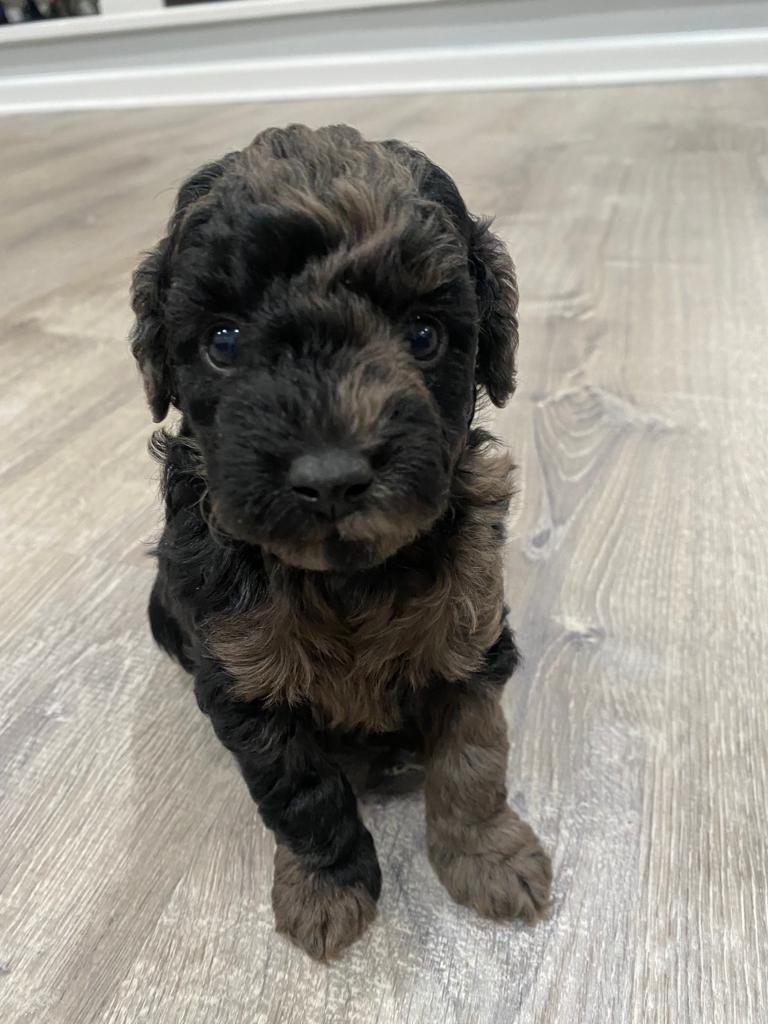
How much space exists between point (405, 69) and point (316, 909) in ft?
21.1

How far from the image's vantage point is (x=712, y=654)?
1759mm

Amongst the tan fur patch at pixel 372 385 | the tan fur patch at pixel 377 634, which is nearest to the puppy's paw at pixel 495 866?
the tan fur patch at pixel 377 634

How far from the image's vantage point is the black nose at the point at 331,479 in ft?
3.11

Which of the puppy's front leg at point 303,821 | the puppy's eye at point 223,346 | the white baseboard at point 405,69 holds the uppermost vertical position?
the puppy's eye at point 223,346

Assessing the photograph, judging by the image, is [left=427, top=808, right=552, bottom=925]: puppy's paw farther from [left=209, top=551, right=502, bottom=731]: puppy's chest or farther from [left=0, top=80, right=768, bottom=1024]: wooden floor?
[left=209, top=551, right=502, bottom=731]: puppy's chest

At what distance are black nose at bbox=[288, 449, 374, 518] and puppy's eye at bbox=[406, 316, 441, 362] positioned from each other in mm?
236

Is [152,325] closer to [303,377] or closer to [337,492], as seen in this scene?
[303,377]

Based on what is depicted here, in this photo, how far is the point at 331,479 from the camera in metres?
0.95

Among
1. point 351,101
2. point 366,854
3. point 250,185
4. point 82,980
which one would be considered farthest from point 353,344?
point 351,101

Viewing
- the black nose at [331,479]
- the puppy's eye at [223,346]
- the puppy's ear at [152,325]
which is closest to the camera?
the black nose at [331,479]


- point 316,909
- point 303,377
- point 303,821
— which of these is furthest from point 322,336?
point 316,909

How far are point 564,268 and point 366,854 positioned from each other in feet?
8.22

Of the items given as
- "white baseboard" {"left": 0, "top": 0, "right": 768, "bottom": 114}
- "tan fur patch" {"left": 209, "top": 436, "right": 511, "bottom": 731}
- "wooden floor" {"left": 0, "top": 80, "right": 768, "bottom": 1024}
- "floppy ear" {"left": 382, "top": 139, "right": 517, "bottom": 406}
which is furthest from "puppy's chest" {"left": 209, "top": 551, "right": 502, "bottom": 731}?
"white baseboard" {"left": 0, "top": 0, "right": 768, "bottom": 114}

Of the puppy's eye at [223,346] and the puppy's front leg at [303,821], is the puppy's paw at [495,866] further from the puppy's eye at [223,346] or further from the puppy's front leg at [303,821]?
the puppy's eye at [223,346]
